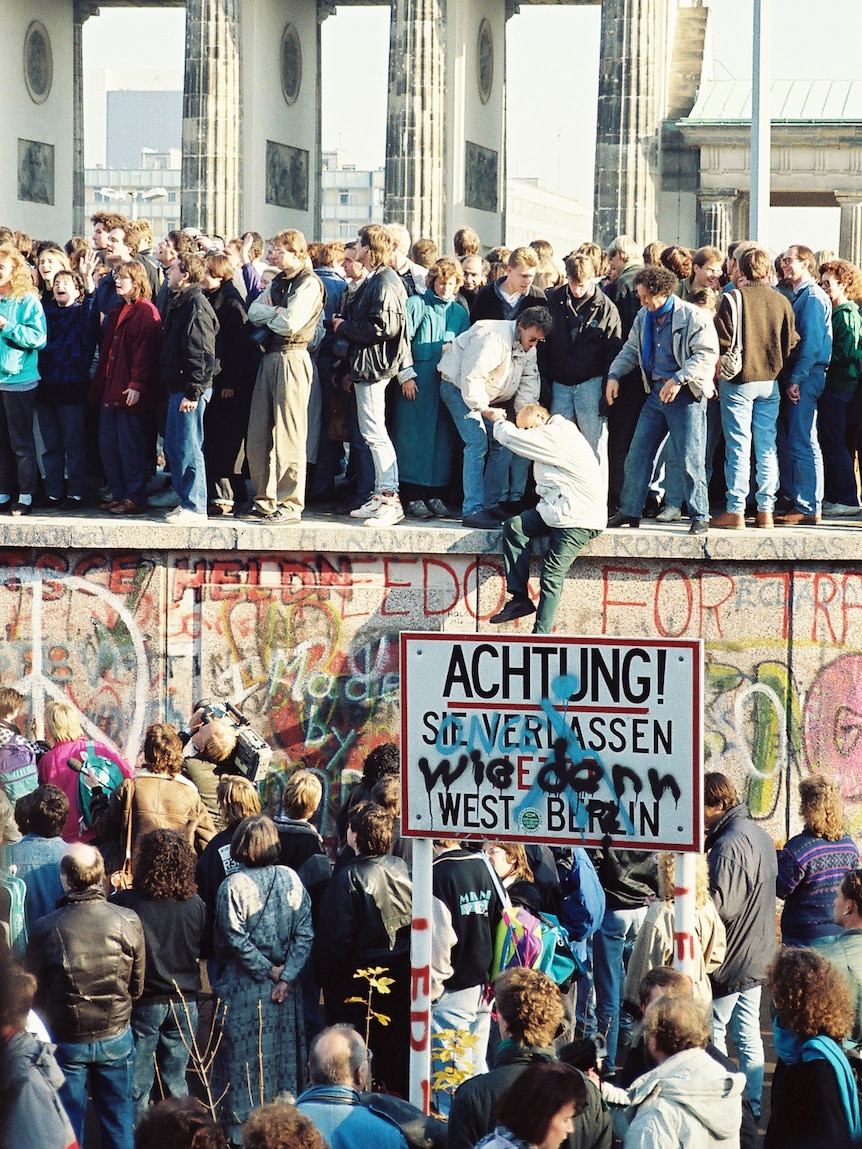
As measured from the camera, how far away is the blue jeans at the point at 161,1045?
21.9 feet

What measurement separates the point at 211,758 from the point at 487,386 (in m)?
3.56

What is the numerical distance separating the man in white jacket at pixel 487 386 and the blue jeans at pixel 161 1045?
204 inches

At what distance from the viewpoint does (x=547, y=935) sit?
22.1 ft

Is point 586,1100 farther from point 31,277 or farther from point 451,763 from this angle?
point 31,277

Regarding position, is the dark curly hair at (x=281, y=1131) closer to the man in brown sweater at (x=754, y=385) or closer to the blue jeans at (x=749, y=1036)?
the blue jeans at (x=749, y=1036)

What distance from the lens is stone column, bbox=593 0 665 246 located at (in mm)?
33281

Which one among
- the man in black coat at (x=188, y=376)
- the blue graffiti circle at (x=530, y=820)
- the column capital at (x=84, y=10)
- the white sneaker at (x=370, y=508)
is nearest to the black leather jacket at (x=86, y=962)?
the blue graffiti circle at (x=530, y=820)

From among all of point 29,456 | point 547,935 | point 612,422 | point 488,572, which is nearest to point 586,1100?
point 547,935

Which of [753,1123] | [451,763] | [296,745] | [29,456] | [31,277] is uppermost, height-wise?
[31,277]

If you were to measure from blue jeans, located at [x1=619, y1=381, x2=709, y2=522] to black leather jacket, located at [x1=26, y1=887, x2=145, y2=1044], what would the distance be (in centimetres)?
591

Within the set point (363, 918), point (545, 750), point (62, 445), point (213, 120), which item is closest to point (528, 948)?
point (363, 918)

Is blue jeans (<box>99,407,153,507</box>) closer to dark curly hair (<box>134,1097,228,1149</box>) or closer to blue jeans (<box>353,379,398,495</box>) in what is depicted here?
blue jeans (<box>353,379,398,495</box>)

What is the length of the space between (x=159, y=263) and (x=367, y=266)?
7.50ft

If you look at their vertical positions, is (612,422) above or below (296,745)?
above
